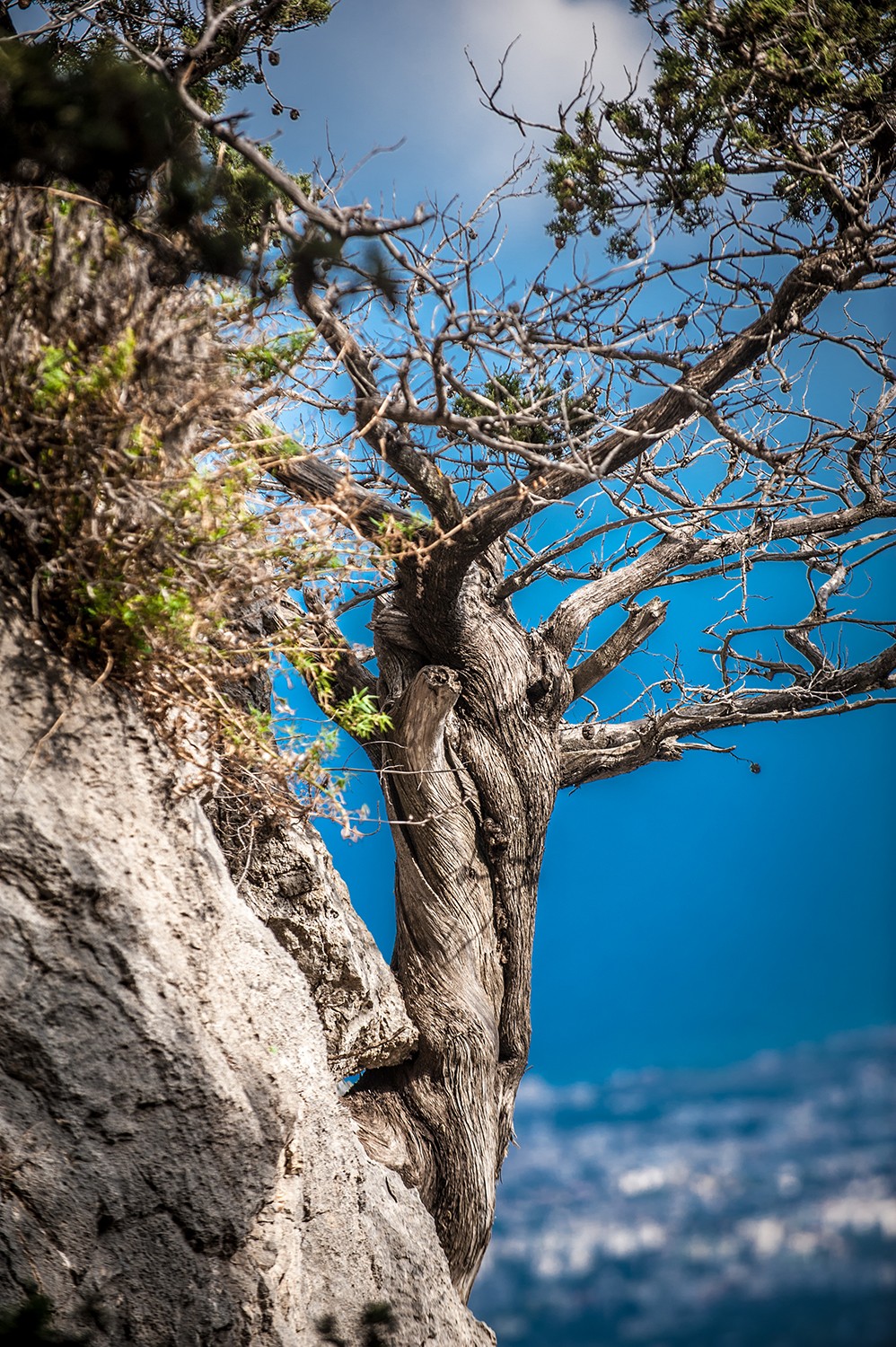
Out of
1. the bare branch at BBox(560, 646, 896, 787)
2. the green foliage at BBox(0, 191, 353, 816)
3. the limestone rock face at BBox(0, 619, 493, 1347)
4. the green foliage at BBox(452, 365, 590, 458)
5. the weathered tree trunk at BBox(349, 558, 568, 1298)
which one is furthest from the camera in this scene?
the bare branch at BBox(560, 646, 896, 787)

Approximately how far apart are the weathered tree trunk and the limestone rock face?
77cm

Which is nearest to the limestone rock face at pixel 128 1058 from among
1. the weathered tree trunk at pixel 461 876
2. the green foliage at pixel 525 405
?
the weathered tree trunk at pixel 461 876

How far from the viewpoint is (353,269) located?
1901 millimetres

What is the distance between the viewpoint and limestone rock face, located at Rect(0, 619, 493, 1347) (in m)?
1.96

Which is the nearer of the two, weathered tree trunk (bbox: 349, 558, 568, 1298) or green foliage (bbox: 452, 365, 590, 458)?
weathered tree trunk (bbox: 349, 558, 568, 1298)

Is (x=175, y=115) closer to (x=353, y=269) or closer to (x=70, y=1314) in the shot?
(x=353, y=269)

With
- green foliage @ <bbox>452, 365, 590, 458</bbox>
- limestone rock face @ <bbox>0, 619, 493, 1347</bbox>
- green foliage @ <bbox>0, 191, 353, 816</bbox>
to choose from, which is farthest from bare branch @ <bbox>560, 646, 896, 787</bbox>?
green foliage @ <bbox>0, 191, 353, 816</bbox>

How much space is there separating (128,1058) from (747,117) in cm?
278

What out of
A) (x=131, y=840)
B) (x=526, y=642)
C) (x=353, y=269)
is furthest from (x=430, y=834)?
(x=353, y=269)

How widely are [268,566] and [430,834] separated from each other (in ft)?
4.60

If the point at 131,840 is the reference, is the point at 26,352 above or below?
above

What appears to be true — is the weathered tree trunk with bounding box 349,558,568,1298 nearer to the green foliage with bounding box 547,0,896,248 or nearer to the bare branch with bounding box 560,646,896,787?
the bare branch with bounding box 560,646,896,787

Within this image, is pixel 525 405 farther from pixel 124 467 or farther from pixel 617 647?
pixel 124 467

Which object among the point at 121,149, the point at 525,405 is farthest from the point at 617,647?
the point at 121,149
